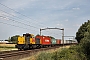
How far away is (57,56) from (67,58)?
4.45ft

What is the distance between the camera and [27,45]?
36.3 meters

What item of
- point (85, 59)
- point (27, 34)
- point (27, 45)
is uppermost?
point (27, 34)

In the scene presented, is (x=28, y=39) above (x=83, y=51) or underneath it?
above

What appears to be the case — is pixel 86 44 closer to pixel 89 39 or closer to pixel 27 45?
pixel 89 39

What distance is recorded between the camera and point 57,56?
22.1 m

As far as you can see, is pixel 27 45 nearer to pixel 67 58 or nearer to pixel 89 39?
pixel 89 39

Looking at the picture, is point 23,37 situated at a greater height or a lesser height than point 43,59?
greater

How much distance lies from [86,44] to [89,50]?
3.81ft

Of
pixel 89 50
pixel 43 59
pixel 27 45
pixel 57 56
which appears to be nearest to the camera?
pixel 43 59

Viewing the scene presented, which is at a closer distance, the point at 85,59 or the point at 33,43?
the point at 85,59

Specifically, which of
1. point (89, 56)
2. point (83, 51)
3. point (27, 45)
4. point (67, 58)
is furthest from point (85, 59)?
point (27, 45)

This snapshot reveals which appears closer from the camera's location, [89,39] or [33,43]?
[89,39]

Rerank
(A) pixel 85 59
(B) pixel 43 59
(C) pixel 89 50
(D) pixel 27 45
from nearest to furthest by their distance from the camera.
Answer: (B) pixel 43 59 → (A) pixel 85 59 → (C) pixel 89 50 → (D) pixel 27 45

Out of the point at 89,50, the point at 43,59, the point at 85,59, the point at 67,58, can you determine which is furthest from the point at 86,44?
→ the point at 43,59
